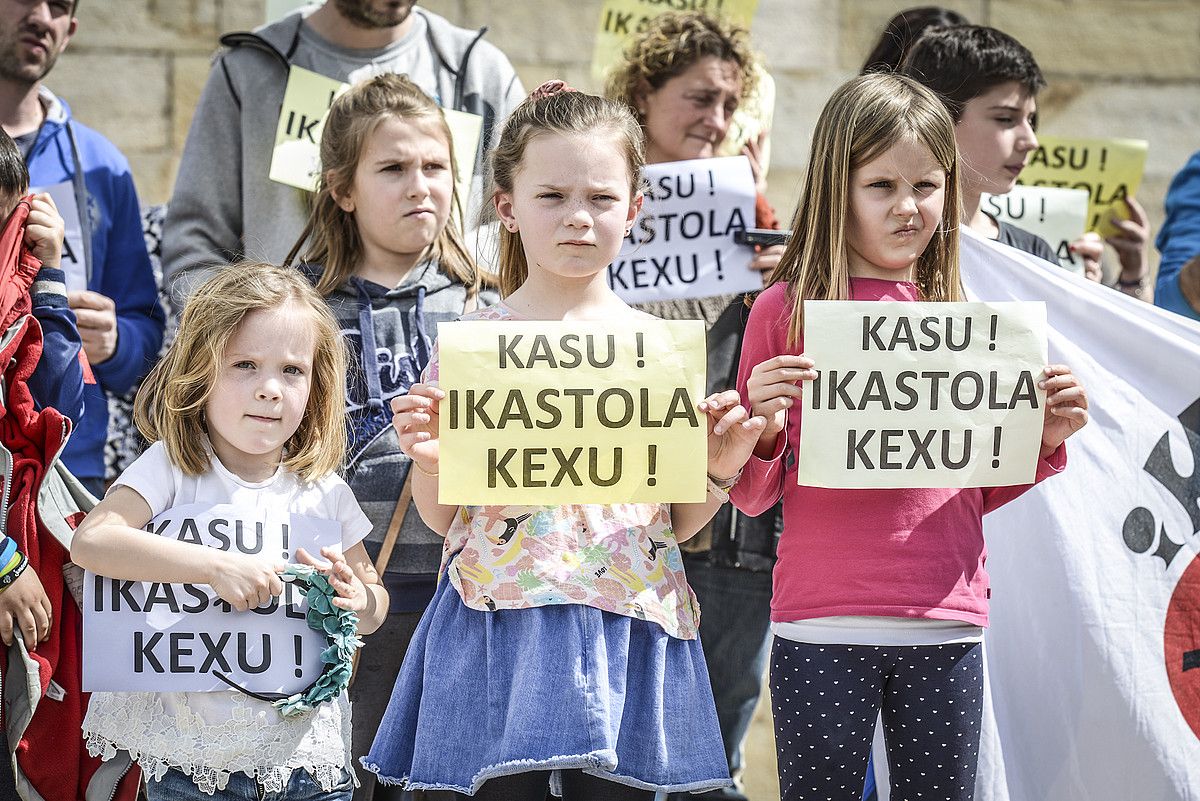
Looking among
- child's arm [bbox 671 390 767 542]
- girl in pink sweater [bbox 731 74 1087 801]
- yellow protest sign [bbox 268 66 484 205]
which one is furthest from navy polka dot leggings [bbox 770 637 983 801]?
yellow protest sign [bbox 268 66 484 205]

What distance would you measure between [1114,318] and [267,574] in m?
1.89

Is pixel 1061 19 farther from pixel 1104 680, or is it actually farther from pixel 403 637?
pixel 403 637

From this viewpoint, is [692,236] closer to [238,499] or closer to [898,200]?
[898,200]

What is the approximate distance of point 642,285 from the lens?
427 cm

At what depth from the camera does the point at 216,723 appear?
2955mm

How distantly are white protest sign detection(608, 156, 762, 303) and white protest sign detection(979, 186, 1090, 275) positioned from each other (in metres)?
0.84

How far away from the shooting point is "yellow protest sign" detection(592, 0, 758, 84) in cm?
530

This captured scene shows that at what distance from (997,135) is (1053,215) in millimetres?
675

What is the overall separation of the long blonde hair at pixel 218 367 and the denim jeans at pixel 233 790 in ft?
1.91

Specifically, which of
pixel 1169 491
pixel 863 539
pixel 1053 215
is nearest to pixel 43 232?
pixel 863 539

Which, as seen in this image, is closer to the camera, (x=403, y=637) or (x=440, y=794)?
(x=440, y=794)

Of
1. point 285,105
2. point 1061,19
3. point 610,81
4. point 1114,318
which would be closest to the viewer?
point 1114,318

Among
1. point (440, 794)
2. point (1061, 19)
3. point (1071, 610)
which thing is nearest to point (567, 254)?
point (440, 794)

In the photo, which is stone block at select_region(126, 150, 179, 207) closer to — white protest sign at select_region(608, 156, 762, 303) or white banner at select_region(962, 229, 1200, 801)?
white protest sign at select_region(608, 156, 762, 303)
